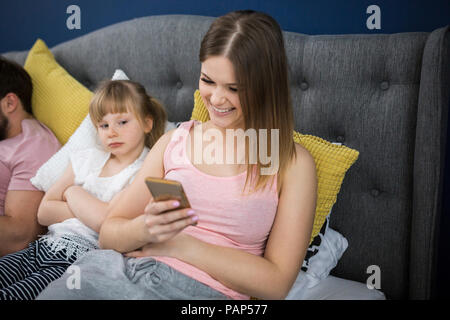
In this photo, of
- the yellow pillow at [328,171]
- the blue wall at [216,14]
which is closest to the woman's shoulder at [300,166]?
the yellow pillow at [328,171]

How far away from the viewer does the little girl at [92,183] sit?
1162mm

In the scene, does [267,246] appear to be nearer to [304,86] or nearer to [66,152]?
[304,86]

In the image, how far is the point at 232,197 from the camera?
953 millimetres

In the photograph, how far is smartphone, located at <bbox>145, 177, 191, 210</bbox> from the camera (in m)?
0.76

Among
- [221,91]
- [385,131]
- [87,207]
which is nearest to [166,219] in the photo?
[221,91]

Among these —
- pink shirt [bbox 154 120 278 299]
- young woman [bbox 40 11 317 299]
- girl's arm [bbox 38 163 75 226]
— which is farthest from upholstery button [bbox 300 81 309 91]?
girl's arm [bbox 38 163 75 226]

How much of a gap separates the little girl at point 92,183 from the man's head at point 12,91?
0.39 m

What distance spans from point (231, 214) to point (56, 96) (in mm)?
1098

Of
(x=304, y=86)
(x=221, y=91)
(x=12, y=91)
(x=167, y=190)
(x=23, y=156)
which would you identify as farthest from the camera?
(x=12, y=91)

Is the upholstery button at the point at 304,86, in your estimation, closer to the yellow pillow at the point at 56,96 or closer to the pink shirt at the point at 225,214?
the pink shirt at the point at 225,214

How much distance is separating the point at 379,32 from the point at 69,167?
1.18 meters

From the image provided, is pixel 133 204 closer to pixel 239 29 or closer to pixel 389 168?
pixel 239 29

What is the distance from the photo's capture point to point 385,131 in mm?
1176
